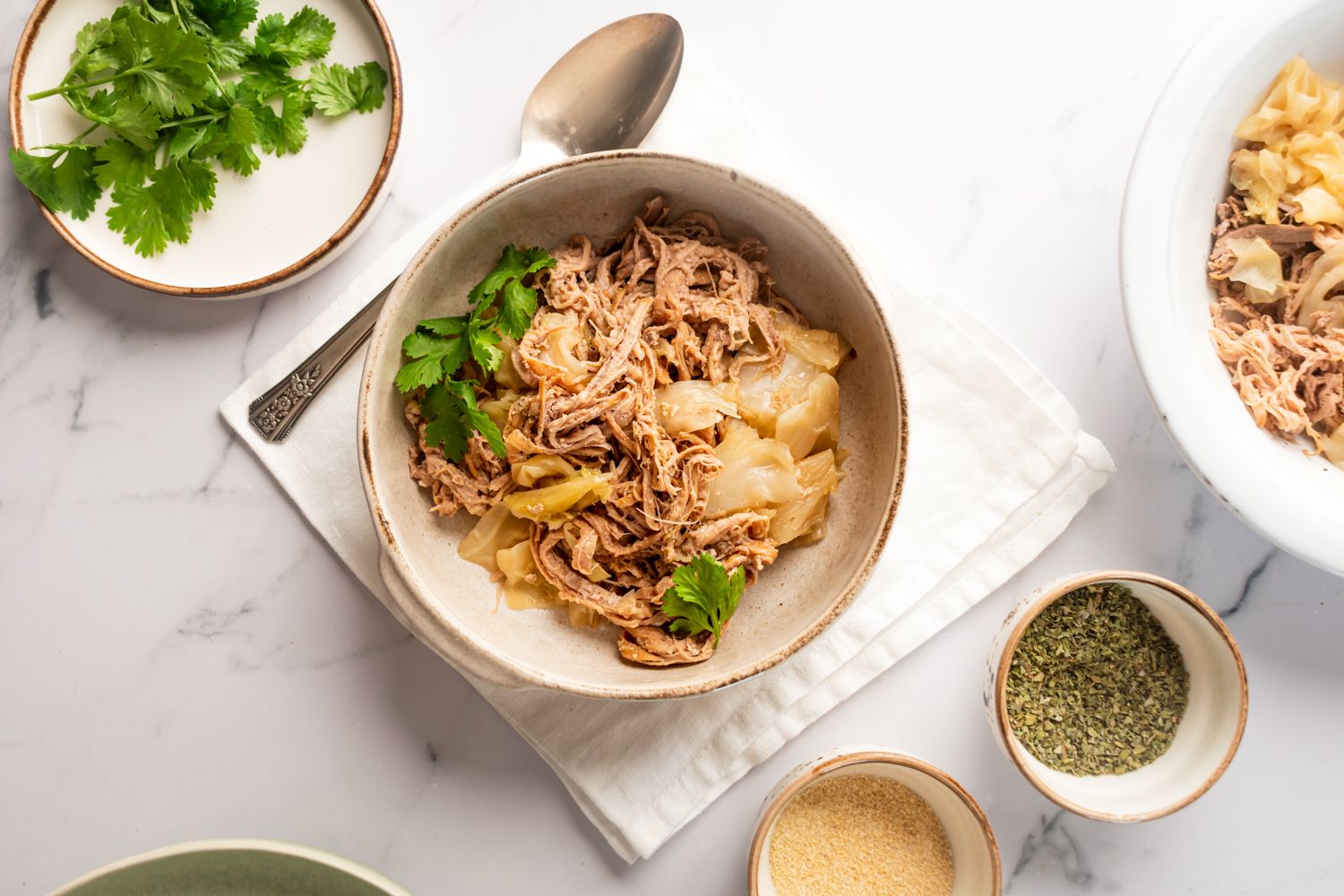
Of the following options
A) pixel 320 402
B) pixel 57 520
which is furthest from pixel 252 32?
pixel 57 520

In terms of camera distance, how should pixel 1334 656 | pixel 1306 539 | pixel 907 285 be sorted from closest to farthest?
1. pixel 1306 539
2. pixel 907 285
3. pixel 1334 656

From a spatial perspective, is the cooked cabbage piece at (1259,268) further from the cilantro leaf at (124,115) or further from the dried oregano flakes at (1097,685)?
the cilantro leaf at (124,115)

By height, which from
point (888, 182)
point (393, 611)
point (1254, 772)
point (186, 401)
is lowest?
point (1254, 772)

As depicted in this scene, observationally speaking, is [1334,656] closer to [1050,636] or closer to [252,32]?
[1050,636]

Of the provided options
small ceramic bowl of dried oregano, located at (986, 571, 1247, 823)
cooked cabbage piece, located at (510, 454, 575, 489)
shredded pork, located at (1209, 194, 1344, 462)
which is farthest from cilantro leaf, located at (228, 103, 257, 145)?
shredded pork, located at (1209, 194, 1344, 462)

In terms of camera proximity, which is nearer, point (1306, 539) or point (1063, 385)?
point (1306, 539)

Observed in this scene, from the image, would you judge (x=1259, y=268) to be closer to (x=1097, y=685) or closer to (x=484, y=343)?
(x=1097, y=685)

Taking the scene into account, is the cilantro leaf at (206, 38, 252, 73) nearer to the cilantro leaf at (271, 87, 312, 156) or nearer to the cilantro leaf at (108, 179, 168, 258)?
the cilantro leaf at (271, 87, 312, 156)
